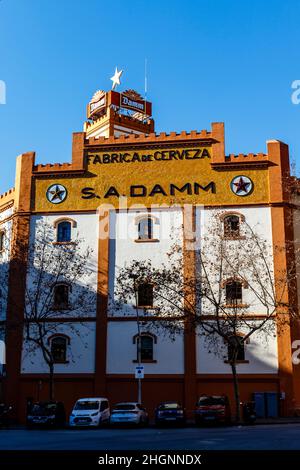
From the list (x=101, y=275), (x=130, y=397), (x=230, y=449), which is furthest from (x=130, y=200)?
(x=230, y=449)

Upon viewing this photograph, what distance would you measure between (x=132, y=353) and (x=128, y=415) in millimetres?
7259

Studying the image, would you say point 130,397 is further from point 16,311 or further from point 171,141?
point 171,141

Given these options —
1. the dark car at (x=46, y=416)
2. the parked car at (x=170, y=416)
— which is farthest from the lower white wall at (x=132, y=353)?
the parked car at (x=170, y=416)

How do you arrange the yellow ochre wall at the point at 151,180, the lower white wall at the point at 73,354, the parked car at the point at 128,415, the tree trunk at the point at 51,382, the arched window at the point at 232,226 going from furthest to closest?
the yellow ochre wall at the point at 151,180
the arched window at the point at 232,226
the lower white wall at the point at 73,354
the tree trunk at the point at 51,382
the parked car at the point at 128,415

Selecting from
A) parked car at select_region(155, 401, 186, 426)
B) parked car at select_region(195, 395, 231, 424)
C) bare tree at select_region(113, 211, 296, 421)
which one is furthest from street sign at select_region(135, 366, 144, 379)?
parked car at select_region(195, 395, 231, 424)

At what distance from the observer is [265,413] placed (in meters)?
34.5

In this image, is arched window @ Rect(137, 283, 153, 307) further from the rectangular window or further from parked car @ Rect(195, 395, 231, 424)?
parked car @ Rect(195, 395, 231, 424)

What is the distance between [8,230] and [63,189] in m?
4.85

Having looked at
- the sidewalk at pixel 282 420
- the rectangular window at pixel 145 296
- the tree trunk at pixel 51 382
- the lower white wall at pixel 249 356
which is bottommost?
the sidewalk at pixel 282 420

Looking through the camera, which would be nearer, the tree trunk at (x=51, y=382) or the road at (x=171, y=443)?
the road at (x=171, y=443)

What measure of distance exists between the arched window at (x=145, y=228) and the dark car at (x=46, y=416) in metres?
12.0

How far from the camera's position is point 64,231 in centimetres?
3938

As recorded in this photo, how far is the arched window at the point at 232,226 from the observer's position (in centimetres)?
3691

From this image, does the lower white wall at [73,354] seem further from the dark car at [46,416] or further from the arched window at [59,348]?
the dark car at [46,416]
